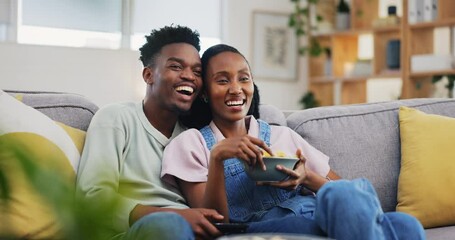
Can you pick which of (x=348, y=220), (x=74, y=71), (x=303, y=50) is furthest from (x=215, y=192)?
(x=303, y=50)

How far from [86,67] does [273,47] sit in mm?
1949

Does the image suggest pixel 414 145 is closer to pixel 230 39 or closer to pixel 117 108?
pixel 117 108

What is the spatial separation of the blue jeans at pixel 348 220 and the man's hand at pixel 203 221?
0.33 feet

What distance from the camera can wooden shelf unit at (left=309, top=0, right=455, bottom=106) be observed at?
6.37 m

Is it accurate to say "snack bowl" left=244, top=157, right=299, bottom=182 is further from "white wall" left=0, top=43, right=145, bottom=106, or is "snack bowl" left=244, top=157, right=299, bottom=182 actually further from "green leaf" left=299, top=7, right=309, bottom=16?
"green leaf" left=299, top=7, right=309, bottom=16

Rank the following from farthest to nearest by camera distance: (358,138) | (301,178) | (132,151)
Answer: (358,138) → (132,151) → (301,178)

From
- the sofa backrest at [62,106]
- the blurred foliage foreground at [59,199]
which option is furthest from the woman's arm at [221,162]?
the blurred foliage foreground at [59,199]

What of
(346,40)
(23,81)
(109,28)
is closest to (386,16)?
(346,40)

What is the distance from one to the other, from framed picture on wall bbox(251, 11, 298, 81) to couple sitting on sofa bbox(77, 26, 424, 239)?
491cm

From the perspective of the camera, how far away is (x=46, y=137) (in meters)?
1.80

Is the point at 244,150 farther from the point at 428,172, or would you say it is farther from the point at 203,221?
the point at 428,172

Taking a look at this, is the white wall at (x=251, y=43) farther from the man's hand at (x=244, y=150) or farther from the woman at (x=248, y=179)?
the man's hand at (x=244, y=150)

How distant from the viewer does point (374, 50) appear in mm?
6758

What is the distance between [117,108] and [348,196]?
73cm
